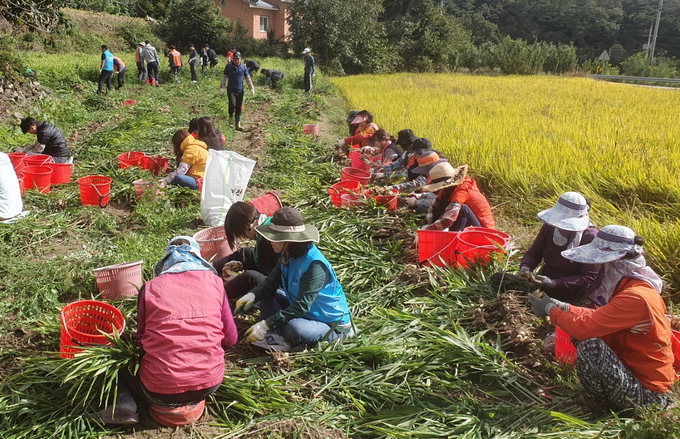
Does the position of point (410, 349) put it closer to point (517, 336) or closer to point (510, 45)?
point (517, 336)

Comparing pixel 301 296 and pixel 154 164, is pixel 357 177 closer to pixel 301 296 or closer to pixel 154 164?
pixel 154 164

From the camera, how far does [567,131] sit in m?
7.99

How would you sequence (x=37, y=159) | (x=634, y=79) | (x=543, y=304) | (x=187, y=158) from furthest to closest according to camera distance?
(x=634, y=79)
(x=37, y=159)
(x=187, y=158)
(x=543, y=304)

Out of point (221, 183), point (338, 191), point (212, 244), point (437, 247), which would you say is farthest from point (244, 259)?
point (338, 191)

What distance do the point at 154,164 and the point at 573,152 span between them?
5.24 metres

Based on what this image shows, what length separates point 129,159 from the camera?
253 inches

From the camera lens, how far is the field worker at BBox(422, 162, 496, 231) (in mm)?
4039

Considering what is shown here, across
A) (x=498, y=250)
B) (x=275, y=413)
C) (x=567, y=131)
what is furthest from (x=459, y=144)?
(x=275, y=413)

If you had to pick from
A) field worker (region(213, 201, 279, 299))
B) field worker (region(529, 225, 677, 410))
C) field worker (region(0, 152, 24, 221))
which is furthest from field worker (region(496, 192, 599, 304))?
field worker (region(0, 152, 24, 221))

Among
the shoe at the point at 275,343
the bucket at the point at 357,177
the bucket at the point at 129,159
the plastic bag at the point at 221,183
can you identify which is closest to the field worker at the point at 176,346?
the shoe at the point at 275,343

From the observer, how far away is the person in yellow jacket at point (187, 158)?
18.3 ft

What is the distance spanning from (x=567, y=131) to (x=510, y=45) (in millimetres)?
22072

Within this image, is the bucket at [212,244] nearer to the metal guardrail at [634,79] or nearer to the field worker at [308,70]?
the field worker at [308,70]

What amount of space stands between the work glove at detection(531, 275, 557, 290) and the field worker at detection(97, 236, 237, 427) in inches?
78.0
